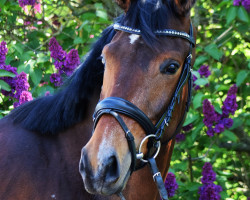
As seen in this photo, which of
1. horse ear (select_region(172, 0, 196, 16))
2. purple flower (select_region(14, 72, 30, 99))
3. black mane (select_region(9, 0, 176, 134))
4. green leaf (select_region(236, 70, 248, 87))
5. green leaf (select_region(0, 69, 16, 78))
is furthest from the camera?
green leaf (select_region(236, 70, 248, 87))

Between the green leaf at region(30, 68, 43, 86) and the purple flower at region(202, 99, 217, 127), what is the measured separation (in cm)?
142

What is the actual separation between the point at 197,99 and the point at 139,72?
59.2 inches

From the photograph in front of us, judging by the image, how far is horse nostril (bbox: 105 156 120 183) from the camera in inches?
63.1

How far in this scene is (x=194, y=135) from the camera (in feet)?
10.9

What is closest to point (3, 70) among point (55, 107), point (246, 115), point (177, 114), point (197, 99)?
point (55, 107)

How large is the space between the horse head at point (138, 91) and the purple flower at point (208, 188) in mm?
1120

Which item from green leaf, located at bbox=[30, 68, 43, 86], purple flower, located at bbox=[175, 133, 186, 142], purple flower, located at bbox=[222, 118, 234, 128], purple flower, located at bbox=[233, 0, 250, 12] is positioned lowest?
purple flower, located at bbox=[175, 133, 186, 142]

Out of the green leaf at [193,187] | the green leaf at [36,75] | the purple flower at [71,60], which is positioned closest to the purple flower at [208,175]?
the green leaf at [193,187]

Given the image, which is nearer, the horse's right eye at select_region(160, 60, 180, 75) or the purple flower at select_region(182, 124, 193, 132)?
the horse's right eye at select_region(160, 60, 180, 75)

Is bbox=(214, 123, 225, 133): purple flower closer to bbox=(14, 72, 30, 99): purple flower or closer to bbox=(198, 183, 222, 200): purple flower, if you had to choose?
bbox=(198, 183, 222, 200): purple flower

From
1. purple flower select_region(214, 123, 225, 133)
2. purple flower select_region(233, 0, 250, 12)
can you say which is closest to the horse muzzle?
purple flower select_region(214, 123, 225, 133)

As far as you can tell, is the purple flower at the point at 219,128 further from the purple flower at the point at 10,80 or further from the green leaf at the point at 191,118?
the purple flower at the point at 10,80

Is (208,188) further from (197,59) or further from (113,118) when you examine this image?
(113,118)

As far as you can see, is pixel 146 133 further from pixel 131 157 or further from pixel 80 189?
pixel 80 189
